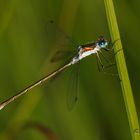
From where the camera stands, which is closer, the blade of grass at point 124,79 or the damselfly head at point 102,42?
the blade of grass at point 124,79

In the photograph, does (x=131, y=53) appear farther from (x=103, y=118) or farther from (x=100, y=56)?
(x=103, y=118)

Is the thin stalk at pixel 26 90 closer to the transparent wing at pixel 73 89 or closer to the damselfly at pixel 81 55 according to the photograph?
the damselfly at pixel 81 55

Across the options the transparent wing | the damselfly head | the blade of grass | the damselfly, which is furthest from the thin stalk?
the blade of grass

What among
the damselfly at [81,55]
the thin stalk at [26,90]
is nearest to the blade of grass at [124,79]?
the damselfly at [81,55]

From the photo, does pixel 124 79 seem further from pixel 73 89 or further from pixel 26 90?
pixel 26 90

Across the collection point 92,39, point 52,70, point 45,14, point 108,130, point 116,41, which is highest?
point 45,14

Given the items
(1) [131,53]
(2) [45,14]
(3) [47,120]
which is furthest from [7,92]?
(1) [131,53]
